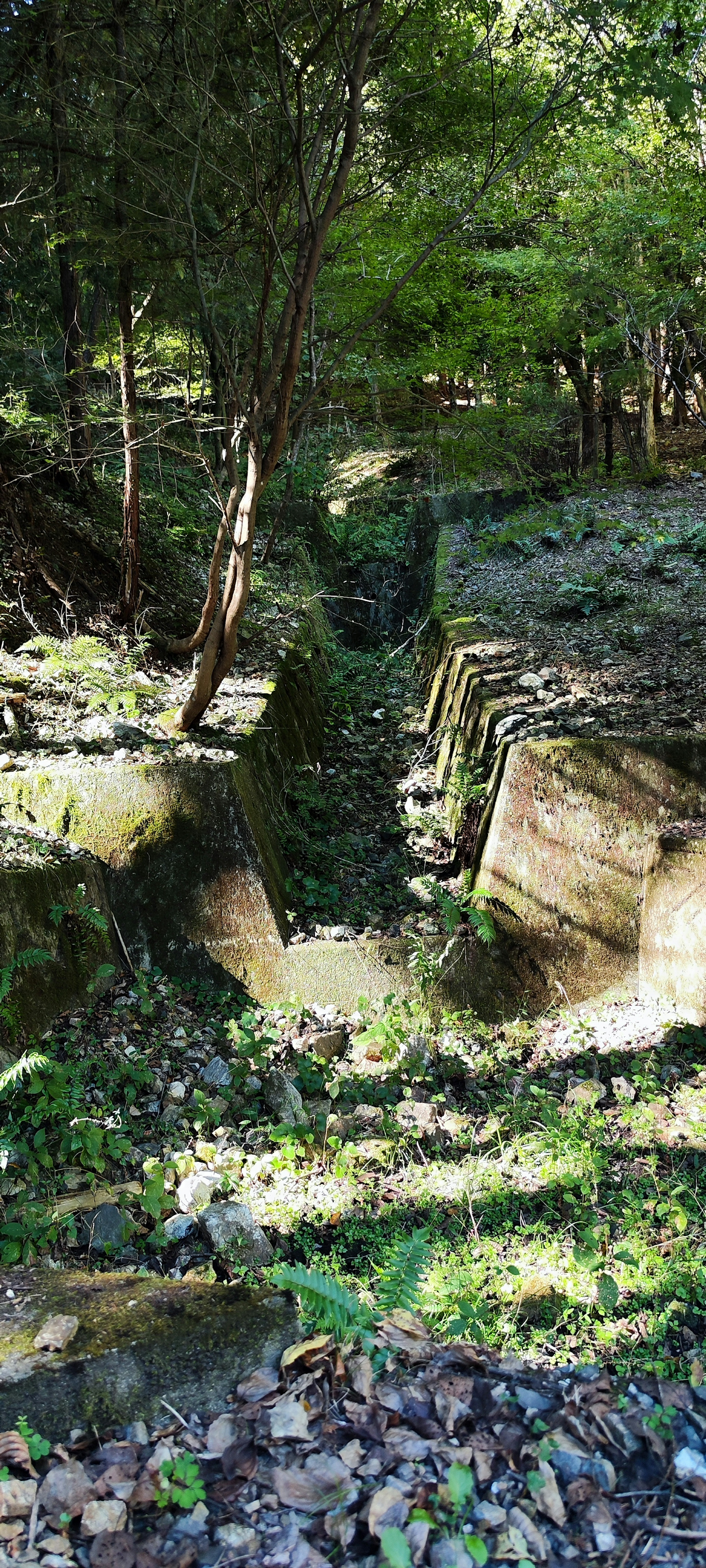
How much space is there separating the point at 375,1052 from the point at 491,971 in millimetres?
794

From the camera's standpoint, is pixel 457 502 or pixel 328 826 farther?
pixel 457 502

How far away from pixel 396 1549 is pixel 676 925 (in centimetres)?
312

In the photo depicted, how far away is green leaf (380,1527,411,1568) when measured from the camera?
4.96ft

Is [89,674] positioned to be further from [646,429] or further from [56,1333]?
[646,429]

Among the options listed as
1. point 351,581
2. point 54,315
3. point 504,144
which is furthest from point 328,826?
point 351,581

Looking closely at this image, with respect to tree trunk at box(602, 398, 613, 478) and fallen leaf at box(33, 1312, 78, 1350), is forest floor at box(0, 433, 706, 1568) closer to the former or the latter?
fallen leaf at box(33, 1312, 78, 1350)

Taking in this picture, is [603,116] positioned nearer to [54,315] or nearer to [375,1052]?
[375,1052]

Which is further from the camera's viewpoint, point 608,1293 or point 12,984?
point 12,984

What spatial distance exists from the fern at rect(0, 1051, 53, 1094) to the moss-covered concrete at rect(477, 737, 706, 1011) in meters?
2.32

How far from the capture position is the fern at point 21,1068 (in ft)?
9.23

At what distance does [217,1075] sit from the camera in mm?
3738

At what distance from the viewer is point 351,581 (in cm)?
1213

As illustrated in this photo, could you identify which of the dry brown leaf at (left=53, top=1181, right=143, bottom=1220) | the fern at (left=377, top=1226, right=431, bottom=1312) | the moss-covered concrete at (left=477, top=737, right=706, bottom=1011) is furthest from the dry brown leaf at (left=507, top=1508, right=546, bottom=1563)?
the moss-covered concrete at (left=477, top=737, right=706, bottom=1011)

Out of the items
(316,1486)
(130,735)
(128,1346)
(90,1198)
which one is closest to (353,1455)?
(316,1486)
